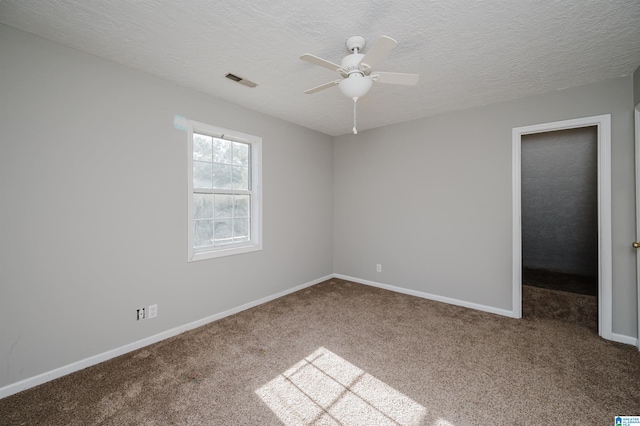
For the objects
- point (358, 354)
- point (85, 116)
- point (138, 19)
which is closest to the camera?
point (138, 19)

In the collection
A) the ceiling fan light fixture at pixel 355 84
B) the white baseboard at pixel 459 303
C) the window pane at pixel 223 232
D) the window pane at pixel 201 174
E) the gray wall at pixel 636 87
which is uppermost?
the gray wall at pixel 636 87

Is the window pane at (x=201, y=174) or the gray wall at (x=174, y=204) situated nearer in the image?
the gray wall at (x=174, y=204)

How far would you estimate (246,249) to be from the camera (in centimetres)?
342

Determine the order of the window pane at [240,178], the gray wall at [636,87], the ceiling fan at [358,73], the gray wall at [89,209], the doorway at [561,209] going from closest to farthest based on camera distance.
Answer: the ceiling fan at [358,73] < the gray wall at [89,209] < the gray wall at [636,87] < the window pane at [240,178] < the doorway at [561,209]

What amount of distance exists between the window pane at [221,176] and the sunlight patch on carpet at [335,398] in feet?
7.05

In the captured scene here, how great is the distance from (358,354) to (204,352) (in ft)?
4.53

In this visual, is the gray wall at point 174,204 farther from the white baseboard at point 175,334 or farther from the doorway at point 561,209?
the doorway at point 561,209

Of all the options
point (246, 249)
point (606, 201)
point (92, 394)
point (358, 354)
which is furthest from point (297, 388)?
point (606, 201)

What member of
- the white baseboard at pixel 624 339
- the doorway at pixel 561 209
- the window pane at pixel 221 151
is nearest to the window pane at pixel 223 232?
the window pane at pixel 221 151

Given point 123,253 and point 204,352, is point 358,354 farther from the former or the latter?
point 123,253

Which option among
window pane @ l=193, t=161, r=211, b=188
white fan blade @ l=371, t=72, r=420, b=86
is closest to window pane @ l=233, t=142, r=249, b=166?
window pane @ l=193, t=161, r=211, b=188

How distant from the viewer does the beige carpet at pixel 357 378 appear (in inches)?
66.7

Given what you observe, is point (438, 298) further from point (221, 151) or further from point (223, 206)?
point (221, 151)

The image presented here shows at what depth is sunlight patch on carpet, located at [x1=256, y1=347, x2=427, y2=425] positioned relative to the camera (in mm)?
1675
